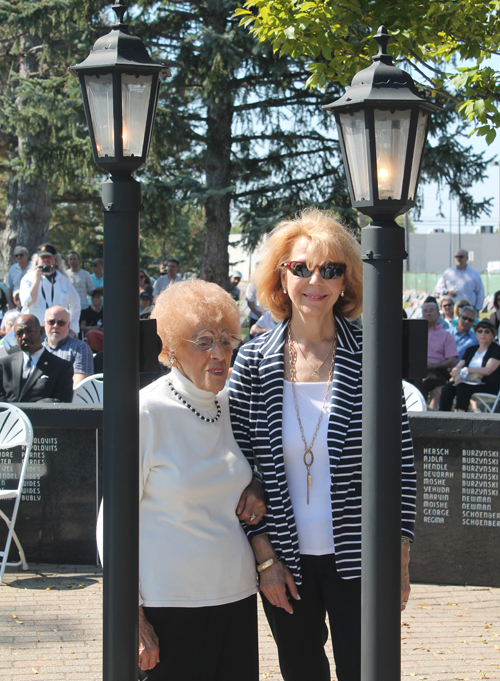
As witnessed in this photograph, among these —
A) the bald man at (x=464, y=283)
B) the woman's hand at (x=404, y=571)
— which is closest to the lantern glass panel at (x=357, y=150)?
the woman's hand at (x=404, y=571)

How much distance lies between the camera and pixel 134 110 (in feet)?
7.36

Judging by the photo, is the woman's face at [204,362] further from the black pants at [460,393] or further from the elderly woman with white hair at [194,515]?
the black pants at [460,393]

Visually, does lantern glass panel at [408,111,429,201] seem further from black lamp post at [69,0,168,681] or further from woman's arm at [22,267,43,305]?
woman's arm at [22,267,43,305]

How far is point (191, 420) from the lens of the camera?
8.54 ft

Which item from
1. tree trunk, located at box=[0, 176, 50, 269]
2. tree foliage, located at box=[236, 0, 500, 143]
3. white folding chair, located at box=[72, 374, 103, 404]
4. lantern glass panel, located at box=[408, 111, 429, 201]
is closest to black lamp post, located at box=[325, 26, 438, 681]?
lantern glass panel, located at box=[408, 111, 429, 201]

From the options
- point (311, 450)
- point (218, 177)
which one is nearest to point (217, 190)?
point (218, 177)

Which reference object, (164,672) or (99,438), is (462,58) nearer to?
(99,438)

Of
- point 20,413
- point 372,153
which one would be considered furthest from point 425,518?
point 372,153

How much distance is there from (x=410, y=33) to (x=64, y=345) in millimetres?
4069

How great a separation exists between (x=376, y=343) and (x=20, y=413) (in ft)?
11.7

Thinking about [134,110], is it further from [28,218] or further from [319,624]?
[28,218]

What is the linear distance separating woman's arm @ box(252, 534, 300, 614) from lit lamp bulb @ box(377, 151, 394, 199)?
126 cm

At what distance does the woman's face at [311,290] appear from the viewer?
273cm

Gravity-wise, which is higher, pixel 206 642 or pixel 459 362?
pixel 459 362
